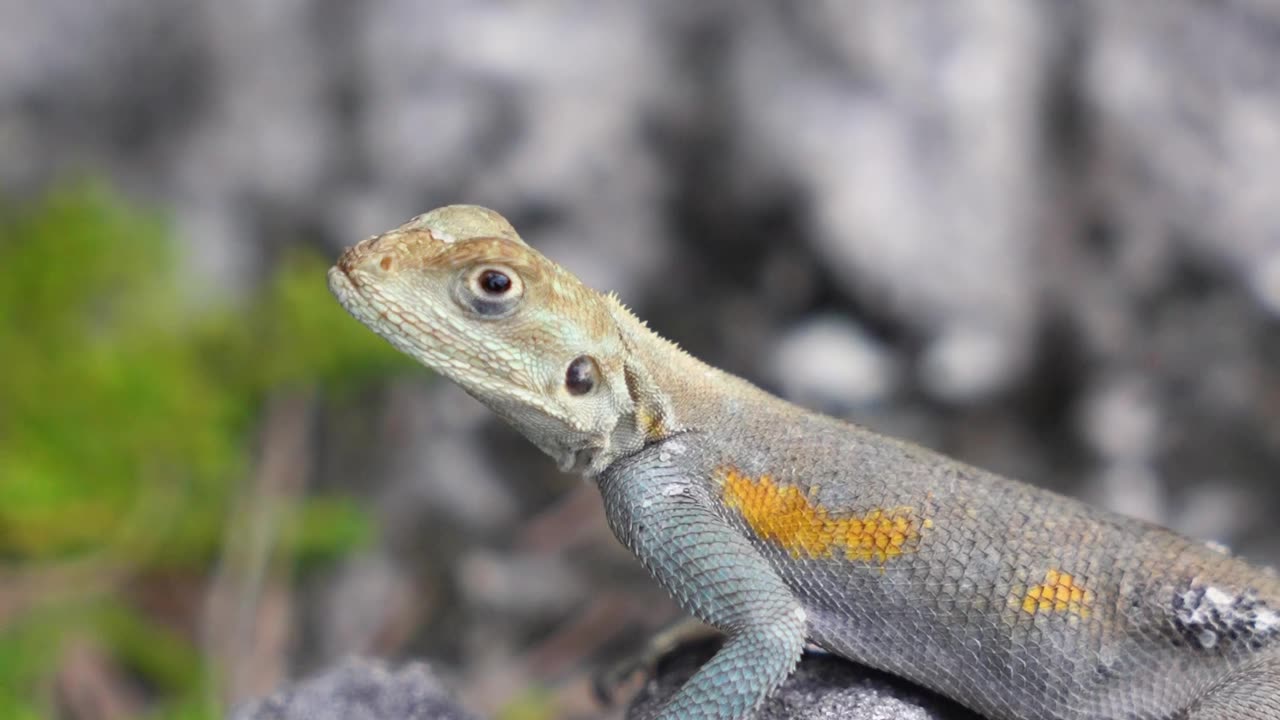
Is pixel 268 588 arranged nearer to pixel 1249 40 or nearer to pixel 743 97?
pixel 743 97

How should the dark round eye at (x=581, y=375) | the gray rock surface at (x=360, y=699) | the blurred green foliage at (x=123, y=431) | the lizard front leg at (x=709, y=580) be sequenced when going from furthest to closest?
the blurred green foliage at (x=123, y=431) < the gray rock surface at (x=360, y=699) < the dark round eye at (x=581, y=375) < the lizard front leg at (x=709, y=580)

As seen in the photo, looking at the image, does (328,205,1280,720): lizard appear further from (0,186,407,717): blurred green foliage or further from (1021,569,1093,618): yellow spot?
(0,186,407,717): blurred green foliage

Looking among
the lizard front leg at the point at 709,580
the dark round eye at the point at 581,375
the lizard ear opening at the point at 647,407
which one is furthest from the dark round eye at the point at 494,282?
the lizard front leg at the point at 709,580

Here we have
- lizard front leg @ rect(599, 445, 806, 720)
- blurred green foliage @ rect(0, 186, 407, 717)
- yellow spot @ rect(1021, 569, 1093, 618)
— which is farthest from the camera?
blurred green foliage @ rect(0, 186, 407, 717)

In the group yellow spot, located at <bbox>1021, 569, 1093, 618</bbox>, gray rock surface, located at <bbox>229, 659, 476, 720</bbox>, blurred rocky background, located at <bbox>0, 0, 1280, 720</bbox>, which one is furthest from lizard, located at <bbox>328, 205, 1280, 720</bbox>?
blurred rocky background, located at <bbox>0, 0, 1280, 720</bbox>

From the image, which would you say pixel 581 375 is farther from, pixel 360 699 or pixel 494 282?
pixel 360 699

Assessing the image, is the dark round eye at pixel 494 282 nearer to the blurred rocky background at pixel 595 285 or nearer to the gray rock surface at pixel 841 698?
the gray rock surface at pixel 841 698

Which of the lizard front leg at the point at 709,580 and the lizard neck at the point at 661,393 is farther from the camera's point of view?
the lizard neck at the point at 661,393
